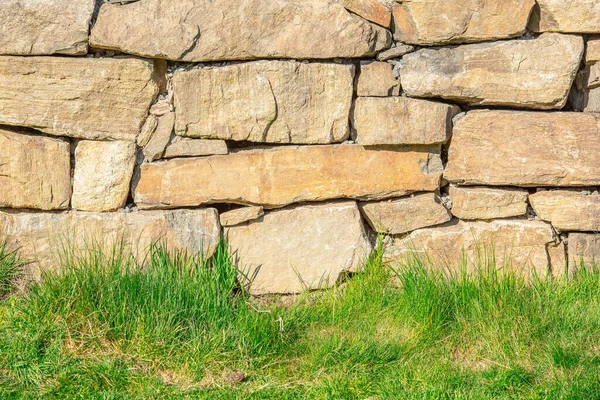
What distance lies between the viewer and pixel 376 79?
3436 millimetres

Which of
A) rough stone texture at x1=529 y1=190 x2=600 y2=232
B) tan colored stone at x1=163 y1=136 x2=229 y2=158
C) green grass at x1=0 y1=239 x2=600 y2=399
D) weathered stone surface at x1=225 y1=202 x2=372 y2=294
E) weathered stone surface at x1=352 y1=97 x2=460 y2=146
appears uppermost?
weathered stone surface at x1=352 y1=97 x2=460 y2=146

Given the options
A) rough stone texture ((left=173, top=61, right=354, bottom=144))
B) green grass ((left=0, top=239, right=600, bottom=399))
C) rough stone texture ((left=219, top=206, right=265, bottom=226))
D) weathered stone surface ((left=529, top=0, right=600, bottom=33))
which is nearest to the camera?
green grass ((left=0, top=239, right=600, bottom=399))

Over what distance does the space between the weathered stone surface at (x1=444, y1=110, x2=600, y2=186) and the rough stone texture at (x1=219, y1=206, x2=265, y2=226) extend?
970mm

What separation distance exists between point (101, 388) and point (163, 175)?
1.06m

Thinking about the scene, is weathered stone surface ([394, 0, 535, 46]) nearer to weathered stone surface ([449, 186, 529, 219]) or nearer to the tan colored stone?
weathered stone surface ([449, 186, 529, 219])

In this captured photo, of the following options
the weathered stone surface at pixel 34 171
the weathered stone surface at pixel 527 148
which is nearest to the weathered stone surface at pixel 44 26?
the weathered stone surface at pixel 34 171

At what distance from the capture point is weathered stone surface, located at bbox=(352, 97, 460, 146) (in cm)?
341

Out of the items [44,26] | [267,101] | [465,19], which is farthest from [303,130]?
[44,26]

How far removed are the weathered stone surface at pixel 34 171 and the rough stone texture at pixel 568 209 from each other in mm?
2209

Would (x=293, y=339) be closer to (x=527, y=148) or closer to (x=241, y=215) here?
(x=241, y=215)

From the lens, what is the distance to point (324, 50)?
3.37 metres

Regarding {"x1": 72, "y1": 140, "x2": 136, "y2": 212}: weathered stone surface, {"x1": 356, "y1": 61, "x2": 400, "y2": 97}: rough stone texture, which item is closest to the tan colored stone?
{"x1": 72, "y1": 140, "x2": 136, "y2": 212}: weathered stone surface

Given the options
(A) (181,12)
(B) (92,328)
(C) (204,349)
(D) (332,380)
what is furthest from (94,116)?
(D) (332,380)

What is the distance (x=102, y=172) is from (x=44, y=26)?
2.32ft
